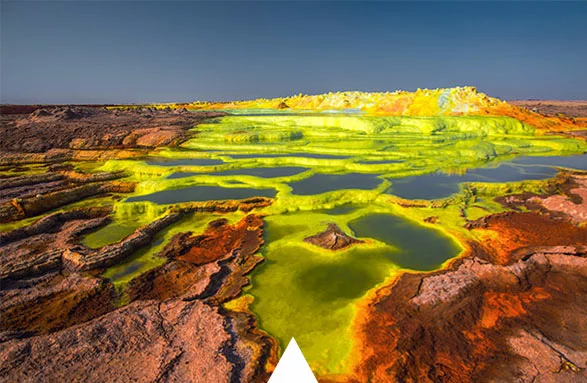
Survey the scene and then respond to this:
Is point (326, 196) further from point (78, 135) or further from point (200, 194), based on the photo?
point (78, 135)

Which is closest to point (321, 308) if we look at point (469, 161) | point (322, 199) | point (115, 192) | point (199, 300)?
point (199, 300)

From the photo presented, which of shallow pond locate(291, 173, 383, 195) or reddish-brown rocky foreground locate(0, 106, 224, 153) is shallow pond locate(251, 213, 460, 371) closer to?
shallow pond locate(291, 173, 383, 195)

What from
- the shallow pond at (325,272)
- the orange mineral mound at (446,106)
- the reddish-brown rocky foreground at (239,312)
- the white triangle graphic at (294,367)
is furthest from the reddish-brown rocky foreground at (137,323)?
the orange mineral mound at (446,106)

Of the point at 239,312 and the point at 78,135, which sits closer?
the point at 239,312

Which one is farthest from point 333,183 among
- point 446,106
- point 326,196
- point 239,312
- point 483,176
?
point 446,106

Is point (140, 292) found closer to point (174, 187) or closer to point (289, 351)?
point (289, 351)

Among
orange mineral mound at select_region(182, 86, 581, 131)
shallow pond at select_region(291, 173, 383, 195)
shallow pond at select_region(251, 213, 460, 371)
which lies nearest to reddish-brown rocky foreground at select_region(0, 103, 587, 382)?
shallow pond at select_region(251, 213, 460, 371)

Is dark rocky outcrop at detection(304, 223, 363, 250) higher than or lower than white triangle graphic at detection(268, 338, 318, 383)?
lower

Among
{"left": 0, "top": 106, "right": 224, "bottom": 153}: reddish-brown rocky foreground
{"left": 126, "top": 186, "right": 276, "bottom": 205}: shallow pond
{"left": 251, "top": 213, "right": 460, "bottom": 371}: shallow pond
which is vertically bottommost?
{"left": 251, "top": 213, "right": 460, "bottom": 371}: shallow pond
